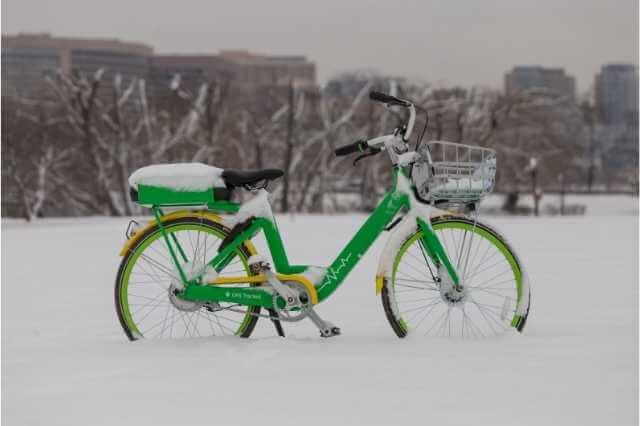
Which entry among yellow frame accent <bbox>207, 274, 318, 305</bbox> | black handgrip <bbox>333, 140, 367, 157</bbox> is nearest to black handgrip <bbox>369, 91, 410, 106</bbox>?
black handgrip <bbox>333, 140, 367, 157</bbox>

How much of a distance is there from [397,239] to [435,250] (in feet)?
0.66

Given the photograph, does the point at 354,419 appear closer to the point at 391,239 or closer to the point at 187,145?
the point at 391,239

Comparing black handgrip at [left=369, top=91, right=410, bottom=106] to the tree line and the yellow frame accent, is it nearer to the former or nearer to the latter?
the yellow frame accent

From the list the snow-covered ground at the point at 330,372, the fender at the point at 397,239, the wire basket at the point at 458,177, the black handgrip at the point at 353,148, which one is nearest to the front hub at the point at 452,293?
the snow-covered ground at the point at 330,372

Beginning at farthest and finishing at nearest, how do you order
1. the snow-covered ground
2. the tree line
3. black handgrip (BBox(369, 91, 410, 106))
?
the tree line, black handgrip (BBox(369, 91, 410, 106)), the snow-covered ground

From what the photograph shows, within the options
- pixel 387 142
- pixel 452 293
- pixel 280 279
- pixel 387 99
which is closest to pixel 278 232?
pixel 280 279

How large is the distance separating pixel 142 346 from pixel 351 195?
4113cm

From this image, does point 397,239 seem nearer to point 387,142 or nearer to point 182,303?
point 387,142

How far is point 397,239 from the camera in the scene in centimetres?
436

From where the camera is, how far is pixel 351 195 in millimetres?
45500

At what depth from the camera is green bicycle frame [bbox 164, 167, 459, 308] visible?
432 cm

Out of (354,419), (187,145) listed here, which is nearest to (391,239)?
(354,419)

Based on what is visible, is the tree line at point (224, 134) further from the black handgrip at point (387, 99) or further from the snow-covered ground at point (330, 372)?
the black handgrip at point (387, 99)

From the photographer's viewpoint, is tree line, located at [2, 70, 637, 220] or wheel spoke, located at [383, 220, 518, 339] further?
tree line, located at [2, 70, 637, 220]
